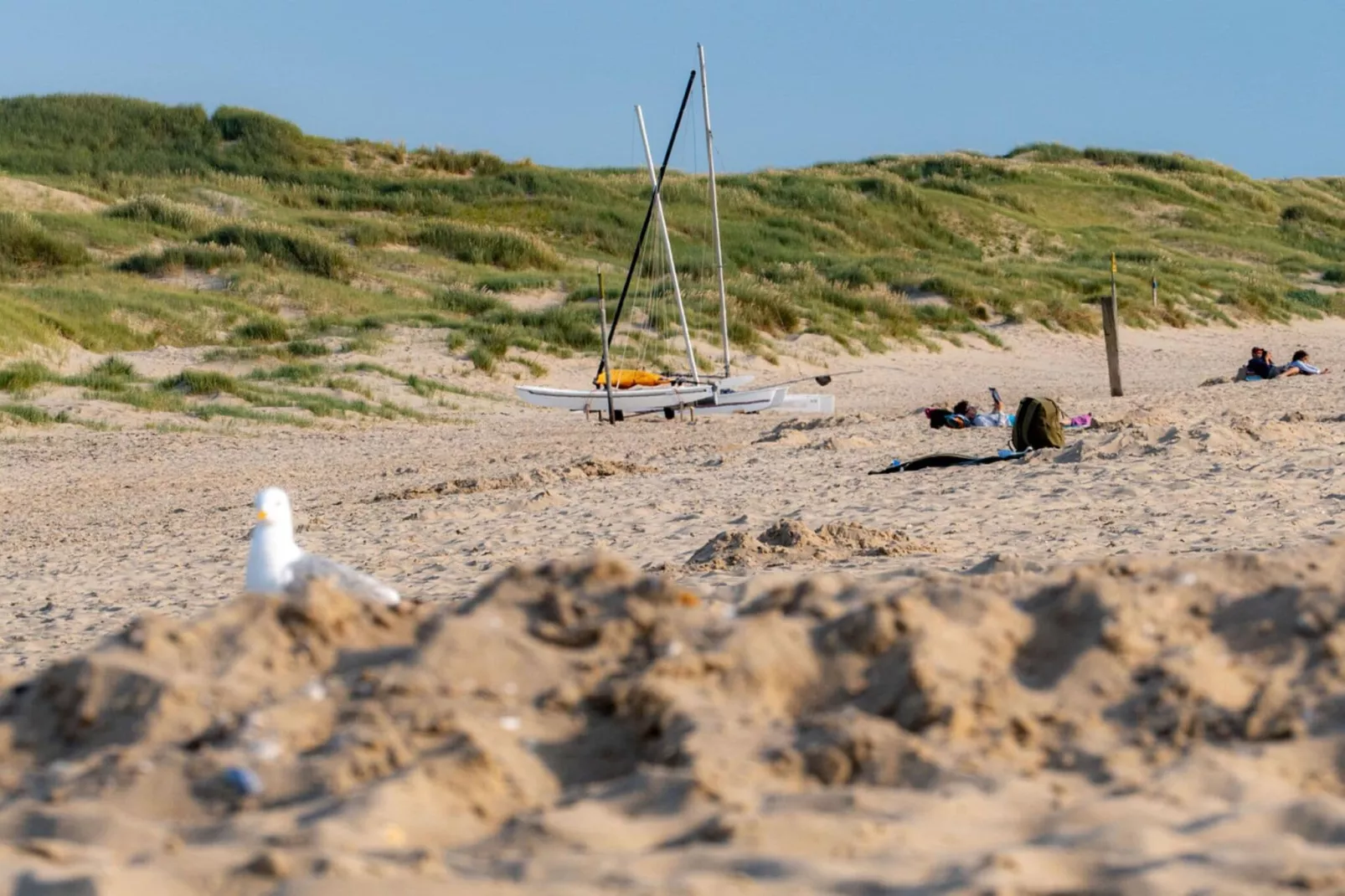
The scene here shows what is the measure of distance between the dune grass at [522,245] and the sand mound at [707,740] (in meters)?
18.7

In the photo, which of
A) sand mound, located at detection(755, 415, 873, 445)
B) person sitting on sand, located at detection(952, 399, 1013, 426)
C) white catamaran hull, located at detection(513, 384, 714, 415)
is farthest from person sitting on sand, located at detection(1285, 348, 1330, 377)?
white catamaran hull, located at detection(513, 384, 714, 415)

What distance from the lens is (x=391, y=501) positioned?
40.0 ft

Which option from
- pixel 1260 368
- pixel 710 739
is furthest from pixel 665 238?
pixel 710 739

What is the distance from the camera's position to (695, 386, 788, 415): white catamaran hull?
21.6m

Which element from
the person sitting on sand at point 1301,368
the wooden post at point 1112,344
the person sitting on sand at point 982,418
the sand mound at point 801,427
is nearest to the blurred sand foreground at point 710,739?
the person sitting on sand at point 982,418

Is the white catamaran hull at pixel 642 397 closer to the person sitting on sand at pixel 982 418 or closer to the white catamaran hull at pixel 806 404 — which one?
the white catamaran hull at pixel 806 404

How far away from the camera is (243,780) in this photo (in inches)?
139

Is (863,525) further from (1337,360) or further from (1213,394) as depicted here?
(1337,360)

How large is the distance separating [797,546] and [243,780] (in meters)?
4.89

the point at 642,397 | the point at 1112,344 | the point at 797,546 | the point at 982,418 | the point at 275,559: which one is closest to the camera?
the point at 275,559

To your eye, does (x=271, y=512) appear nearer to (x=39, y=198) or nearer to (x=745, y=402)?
(x=745, y=402)

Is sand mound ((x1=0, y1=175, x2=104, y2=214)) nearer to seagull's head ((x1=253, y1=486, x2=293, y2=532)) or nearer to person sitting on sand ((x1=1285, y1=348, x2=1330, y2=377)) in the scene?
person sitting on sand ((x1=1285, y1=348, x2=1330, y2=377))

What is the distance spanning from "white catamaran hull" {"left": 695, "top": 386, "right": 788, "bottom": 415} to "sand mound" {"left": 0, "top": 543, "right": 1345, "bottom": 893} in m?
16.9

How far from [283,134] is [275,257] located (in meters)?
20.1
